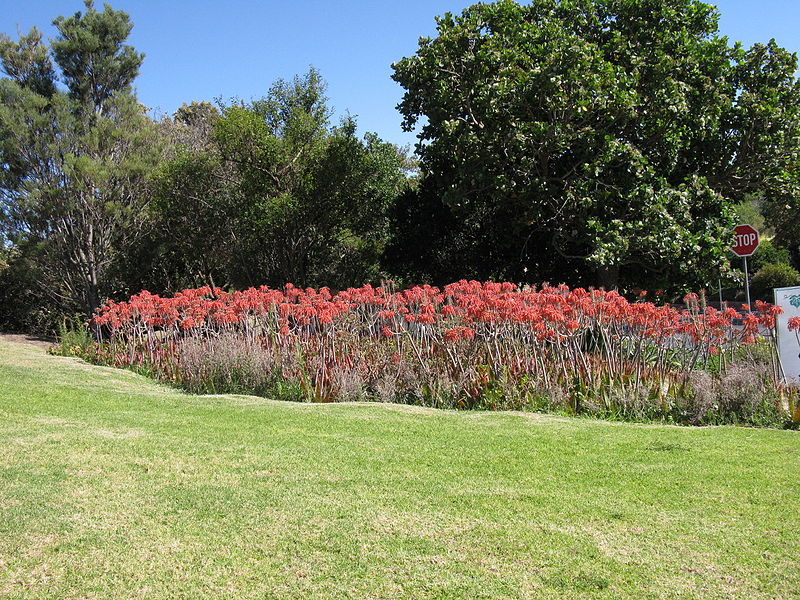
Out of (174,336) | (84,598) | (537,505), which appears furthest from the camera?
(174,336)

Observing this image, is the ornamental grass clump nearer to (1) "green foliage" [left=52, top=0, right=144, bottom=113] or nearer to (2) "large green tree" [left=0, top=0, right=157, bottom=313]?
(2) "large green tree" [left=0, top=0, right=157, bottom=313]

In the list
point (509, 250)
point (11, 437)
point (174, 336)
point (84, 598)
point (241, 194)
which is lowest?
point (84, 598)

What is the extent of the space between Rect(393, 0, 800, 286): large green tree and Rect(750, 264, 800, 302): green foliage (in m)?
14.6

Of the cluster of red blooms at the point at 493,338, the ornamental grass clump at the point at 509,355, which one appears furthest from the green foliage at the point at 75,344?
the ornamental grass clump at the point at 509,355

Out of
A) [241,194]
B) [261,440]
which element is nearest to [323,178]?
[241,194]

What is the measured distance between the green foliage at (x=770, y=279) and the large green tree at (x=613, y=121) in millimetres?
14577

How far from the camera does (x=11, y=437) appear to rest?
5910 mm

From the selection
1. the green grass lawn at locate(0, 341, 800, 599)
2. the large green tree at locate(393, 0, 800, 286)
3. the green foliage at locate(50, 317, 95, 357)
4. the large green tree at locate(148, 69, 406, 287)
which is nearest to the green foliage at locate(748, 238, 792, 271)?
the large green tree at locate(393, 0, 800, 286)

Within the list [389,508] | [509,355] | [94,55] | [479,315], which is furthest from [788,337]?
[94,55]

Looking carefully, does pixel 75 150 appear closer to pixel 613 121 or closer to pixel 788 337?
pixel 613 121

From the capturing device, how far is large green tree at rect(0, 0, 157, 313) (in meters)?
16.8

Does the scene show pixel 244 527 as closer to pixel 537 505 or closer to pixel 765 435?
pixel 537 505

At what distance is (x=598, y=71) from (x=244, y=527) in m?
Answer: 10.9

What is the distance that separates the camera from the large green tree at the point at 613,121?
492 inches
